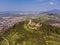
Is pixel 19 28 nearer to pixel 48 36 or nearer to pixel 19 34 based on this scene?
pixel 19 34

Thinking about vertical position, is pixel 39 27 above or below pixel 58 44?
above

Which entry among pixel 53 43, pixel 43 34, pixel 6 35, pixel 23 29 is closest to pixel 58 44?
pixel 53 43

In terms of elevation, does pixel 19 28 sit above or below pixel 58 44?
above

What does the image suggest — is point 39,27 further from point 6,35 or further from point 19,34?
point 6,35

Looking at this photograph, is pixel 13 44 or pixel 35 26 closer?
pixel 13 44

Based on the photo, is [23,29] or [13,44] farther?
[23,29]

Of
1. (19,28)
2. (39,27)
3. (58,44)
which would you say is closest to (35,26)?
(39,27)
